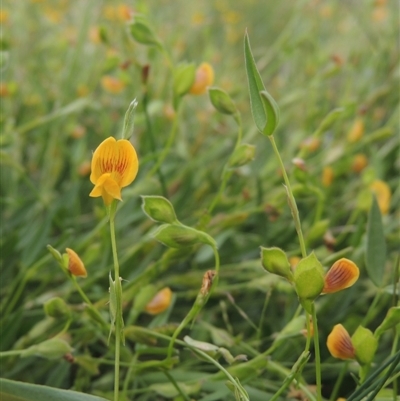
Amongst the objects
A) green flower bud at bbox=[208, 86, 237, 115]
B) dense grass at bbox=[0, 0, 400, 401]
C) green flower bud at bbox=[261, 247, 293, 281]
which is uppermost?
green flower bud at bbox=[208, 86, 237, 115]

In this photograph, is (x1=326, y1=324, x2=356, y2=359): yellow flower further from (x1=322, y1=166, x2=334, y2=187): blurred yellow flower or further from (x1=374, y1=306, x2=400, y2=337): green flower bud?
(x1=322, y1=166, x2=334, y2=187): blurred yellow flower

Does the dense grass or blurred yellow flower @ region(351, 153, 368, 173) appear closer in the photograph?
the dense grass

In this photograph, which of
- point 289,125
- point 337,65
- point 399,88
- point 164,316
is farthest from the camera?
point 289,125

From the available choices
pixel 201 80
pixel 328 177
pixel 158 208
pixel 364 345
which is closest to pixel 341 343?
pixel 364 345

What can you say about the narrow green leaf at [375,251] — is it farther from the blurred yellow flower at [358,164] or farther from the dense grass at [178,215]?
the blurred yellow flower at [358,164]

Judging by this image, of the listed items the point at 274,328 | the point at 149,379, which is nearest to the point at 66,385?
the point at 149,379

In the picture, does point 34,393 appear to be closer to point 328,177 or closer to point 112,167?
point 112,167

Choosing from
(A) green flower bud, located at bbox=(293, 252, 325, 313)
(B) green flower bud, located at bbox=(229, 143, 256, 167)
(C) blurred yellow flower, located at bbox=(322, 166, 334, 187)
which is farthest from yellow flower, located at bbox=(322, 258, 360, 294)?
(C) blurred yellow flower, located at bbox=(322, 166, 334, 187)

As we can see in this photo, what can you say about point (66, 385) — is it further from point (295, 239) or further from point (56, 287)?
point (295, 239)
